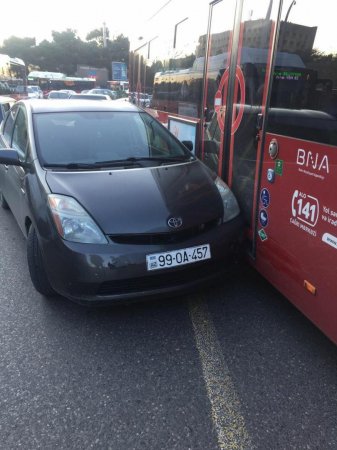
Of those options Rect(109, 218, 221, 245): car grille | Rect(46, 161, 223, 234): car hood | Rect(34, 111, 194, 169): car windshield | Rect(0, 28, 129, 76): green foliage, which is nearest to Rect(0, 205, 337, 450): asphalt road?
Rect(109, 218, 221, 245): car grille

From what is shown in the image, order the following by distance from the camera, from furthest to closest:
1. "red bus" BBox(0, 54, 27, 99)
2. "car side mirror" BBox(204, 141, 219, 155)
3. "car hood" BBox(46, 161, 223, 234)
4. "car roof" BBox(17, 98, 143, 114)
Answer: "red bus" BBox(0, 54, 27, 99)
"car side mirror" BBox(204, 141, 219, 155)
"car roof" BBox(17, 98, 143, 114)
"car hood" BBox(46, 161, 223, 234)

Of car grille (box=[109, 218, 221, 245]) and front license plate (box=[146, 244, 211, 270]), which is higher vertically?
car grille (box=[109, 218, 221, 245])

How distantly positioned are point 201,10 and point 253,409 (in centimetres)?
416

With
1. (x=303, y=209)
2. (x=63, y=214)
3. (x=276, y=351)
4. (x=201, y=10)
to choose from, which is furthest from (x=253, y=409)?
A: (x=201, y=10)

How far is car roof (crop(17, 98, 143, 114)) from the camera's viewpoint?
13.3 ft

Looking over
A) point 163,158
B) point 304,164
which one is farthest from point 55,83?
point 304,164

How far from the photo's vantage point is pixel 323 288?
8.00ft

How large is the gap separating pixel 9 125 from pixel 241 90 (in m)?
2.92

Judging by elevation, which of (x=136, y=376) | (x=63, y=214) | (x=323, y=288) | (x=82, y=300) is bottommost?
(x=136, y=376)

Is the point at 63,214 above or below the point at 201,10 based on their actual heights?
below

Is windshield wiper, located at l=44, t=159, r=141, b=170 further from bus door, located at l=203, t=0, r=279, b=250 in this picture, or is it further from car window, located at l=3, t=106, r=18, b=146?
car window, located at l=3, t=106, r=18, b=146

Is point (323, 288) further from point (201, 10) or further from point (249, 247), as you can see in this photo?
point (201, 10)

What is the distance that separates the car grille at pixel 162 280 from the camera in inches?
110

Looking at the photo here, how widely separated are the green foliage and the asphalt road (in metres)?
76.6
